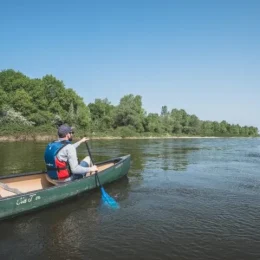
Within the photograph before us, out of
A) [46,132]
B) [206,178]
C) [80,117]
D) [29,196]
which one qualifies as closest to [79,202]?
[29,196]

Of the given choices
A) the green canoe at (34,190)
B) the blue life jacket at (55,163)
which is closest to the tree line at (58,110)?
the green canoe at (34,190)

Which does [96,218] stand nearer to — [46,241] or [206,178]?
[46,241]

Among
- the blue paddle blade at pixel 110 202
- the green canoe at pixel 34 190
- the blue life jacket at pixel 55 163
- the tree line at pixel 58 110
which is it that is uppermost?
the tree line at pixel 58 110

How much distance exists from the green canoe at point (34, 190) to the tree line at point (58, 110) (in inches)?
1376

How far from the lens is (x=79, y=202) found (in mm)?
8867

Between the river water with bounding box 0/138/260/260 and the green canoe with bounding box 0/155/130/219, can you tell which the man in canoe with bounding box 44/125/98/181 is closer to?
the green canoe with bounding box 0/155/130/219

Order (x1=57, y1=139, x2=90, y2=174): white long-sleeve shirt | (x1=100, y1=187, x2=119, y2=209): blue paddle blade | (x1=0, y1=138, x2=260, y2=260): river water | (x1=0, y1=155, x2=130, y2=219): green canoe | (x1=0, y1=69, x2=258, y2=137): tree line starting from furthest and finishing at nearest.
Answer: (x1=0, y1=69, x2=258, y2=137): tree line → (x1=100, y1=187, x2=119, y2=209): blue paddle blade → (x1=57, y1=139, x2=90, y2=174): white long-sleeve shirt → (x1=0, y1=155, x2=130, y2=219): green canoe → (x1=0, y1=138, x2=260, y2=260): river water

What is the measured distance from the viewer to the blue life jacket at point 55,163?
27.0 feet

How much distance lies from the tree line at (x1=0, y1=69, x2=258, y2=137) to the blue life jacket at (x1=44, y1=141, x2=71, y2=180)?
119 feet

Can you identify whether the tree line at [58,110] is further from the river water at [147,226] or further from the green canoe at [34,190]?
the river water at [147,226]

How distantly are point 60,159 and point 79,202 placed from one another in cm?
149

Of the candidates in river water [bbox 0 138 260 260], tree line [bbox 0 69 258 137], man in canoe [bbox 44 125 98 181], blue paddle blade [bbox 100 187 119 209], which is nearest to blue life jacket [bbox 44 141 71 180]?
man in canoe [bbox 44 125 98 181]

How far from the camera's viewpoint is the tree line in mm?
52306

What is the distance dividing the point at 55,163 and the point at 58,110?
5767 cm
